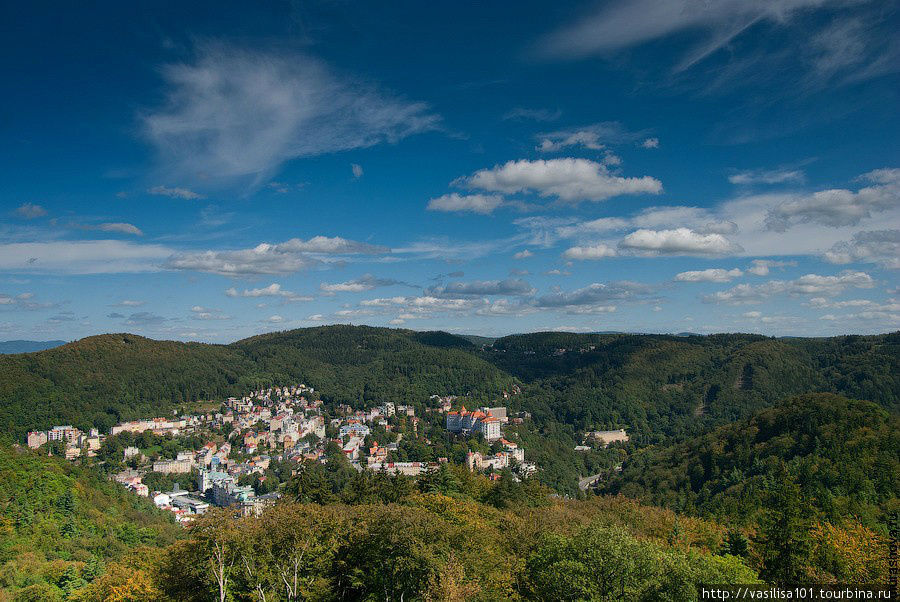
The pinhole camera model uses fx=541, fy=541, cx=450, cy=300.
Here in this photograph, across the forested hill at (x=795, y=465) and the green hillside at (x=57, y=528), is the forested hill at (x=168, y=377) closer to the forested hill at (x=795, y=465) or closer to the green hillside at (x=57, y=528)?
the green hillside at (x=57, y=528)

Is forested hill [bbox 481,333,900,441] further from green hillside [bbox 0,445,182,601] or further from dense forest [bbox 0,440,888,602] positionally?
green hillside [bbox 0,445,182,601]

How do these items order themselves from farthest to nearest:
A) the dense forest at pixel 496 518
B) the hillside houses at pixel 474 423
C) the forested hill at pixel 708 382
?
the forested hill at pixel 708 382 → the hillside houses at pixel 474 423 → the dense forest at pixel 496 518

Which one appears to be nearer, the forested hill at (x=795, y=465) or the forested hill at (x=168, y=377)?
the forested hill at (x=795, y=465)

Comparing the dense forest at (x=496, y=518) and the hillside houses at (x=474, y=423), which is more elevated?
the dense forest at (x=496, y=518)

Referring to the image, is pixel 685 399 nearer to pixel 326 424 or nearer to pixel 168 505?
pixel 326 424

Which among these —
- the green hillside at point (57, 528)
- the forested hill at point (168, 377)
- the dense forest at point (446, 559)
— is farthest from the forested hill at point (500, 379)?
the dense forest at point (446, 559)

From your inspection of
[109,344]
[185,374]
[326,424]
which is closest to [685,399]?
[326,424]

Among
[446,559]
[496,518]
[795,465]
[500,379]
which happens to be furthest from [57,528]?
[500,379]
